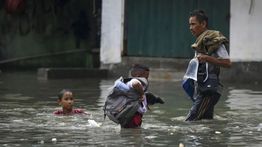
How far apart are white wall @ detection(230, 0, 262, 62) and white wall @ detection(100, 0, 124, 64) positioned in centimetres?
258

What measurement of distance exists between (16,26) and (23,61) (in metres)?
0.96

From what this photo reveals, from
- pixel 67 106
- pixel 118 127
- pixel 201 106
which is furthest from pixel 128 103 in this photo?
pixel 67 106

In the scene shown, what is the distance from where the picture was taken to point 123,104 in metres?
9.07

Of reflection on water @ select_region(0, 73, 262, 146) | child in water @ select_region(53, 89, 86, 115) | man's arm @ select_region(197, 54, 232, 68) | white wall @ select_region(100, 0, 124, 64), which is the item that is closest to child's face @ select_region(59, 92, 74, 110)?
child in water @ select_region(53, 89, 86, 115)

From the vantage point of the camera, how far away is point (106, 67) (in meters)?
17.7

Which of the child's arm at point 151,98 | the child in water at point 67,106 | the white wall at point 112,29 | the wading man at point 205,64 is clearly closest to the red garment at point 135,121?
the child's arm at point 151,98

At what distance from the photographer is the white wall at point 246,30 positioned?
1622 cm

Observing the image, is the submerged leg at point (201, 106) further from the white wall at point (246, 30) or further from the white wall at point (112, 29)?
the white wall at point (112, 29)

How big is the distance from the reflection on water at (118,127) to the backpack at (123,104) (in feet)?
0.51

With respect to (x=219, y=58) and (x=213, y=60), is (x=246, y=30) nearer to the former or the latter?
(x=219, y=58)

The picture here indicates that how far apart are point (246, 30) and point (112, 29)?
310cm

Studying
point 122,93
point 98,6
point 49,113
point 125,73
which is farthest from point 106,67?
point 122,93

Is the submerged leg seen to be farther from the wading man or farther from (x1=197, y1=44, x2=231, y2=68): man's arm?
(x1=197, y1=44, x2=231, y2=68): man's arm

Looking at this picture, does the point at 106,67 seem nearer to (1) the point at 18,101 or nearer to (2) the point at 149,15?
(2) the point at 149,15
